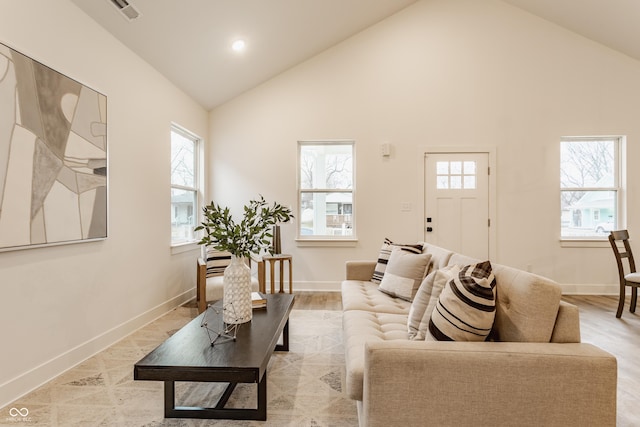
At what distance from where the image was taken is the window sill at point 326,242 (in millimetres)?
4594

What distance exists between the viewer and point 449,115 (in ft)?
14.9

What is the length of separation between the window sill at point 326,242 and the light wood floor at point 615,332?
65cm

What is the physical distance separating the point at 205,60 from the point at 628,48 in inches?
205

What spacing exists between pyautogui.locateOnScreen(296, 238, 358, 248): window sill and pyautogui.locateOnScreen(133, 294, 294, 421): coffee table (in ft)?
8.13

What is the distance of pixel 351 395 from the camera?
137 cm

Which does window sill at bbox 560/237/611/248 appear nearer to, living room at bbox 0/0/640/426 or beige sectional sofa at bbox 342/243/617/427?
living room at bbox 0/0/640/426

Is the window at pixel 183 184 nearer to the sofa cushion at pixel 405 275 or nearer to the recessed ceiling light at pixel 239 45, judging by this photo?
→ the recessed ceiling light at pixel 239 45

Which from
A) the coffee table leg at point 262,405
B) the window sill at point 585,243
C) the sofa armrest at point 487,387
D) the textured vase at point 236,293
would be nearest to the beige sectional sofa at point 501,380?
the sofa armrest at point 487,387

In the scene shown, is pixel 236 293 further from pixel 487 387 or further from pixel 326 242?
pixel 326 242

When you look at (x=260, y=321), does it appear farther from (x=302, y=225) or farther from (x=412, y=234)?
(x=412, y=234)

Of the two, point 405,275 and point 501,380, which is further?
point 405,275

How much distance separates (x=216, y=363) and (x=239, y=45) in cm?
341

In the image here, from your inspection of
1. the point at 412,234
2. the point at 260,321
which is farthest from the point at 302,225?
the point at 260,321

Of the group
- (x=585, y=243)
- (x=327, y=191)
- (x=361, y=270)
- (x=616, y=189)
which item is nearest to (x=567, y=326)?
(x=361, y=270)
